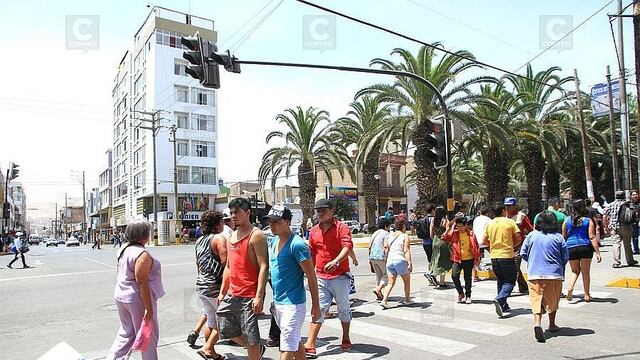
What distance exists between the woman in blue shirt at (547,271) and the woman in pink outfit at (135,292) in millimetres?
4641

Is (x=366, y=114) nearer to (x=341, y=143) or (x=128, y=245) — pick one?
(x=341, y=143)

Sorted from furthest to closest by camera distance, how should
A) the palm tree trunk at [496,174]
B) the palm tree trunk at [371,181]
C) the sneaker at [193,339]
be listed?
the palm tree trunk at [371,181], the palm tree trunk at [496,174], the sneaker at [193,339]

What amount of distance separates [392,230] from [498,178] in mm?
22041

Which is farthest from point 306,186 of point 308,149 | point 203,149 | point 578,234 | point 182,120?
point 578,234

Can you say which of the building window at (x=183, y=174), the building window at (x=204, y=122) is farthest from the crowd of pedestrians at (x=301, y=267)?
the building window at (x=204, y=122)

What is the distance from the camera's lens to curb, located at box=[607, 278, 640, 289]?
31.6 feet

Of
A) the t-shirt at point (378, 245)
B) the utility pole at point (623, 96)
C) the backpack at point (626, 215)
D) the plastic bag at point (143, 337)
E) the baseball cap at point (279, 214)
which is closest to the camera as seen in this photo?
the plastic bag at point (143, 337)

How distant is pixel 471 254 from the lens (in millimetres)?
8789

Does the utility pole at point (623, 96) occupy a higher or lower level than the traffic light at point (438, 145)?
higher

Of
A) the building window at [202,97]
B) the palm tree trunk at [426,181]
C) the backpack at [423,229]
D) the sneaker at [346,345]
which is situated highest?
the building window at [202,97]

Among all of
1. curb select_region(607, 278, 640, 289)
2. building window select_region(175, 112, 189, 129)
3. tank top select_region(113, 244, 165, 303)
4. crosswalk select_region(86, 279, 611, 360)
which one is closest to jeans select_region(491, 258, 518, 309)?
crosswalk select_region(86, 279, 611, 360)

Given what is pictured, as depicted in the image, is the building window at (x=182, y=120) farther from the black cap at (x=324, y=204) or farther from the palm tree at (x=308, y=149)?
the black cap at (x=324, y=204)

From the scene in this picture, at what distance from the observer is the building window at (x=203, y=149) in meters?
55.3

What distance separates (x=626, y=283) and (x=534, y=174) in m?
21.8
